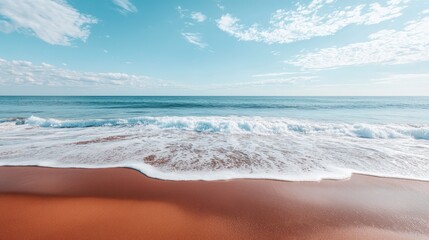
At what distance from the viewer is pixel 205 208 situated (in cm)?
339

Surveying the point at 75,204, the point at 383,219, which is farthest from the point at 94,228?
the point at 383,219

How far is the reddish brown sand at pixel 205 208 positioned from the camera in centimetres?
279

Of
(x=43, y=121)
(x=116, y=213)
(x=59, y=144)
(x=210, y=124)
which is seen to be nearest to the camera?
(x=116, y=213)

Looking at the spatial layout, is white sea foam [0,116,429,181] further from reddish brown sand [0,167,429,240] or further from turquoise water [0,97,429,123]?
turquoise water [0,97,429,123]

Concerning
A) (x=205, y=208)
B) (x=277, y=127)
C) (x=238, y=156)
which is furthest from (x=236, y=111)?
(x=205, y=208)

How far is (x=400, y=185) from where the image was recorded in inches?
172

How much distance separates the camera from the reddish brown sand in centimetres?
279

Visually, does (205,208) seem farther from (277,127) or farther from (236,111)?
(236,111)

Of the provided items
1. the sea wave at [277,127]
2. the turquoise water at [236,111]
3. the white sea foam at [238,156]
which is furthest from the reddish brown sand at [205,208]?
the turquoise water at [236,111]

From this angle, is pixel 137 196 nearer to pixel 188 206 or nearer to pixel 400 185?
pixel 188 206

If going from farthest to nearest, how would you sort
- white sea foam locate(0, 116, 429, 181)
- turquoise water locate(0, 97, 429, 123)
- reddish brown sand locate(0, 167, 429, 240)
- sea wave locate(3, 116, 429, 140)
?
turquoise water locate(0, 97, 429, 123) < sea wave locate(3, 116, 429, 140) < white sea foam locate(0, 116, 429, 181) < reddish brown sand locate(0, 167, 429, 240)

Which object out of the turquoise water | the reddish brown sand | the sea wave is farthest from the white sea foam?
the turquoise water

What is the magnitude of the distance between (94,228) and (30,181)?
2.95 m

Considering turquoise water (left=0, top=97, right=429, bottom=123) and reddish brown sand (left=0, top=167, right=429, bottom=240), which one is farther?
turquoise water (left=0, top=97, right=429, bottom=123)
